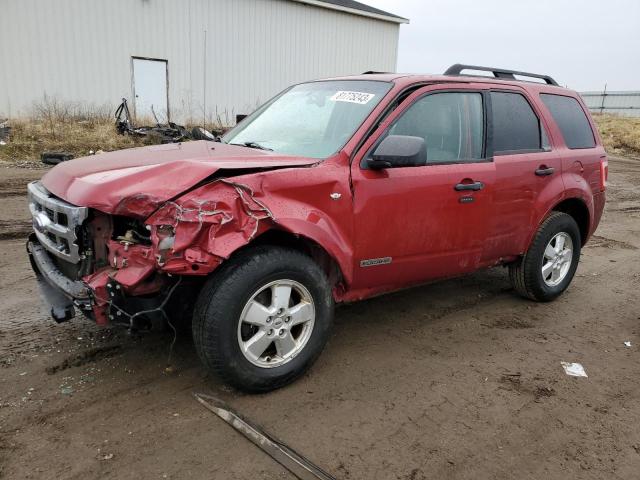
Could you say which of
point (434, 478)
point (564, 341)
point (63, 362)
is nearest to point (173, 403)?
point (63, 362)

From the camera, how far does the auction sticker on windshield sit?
12.4 ft

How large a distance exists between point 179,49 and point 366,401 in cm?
1619

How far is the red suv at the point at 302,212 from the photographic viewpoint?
2.88m

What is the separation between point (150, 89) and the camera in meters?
16.9

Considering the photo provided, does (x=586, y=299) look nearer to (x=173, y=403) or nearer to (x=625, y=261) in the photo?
(x=625, y=261)

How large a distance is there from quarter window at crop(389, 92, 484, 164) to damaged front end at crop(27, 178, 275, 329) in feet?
4.54

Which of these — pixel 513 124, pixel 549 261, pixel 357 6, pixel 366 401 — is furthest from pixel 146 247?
pixel 357 6

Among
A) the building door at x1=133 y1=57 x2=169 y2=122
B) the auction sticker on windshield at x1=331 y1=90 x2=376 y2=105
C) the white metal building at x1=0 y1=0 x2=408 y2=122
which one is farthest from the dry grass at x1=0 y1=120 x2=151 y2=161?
the auction sticker on windshield at x1=331 y1=90 x2=376 y2=105

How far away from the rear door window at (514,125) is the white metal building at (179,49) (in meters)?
14.1

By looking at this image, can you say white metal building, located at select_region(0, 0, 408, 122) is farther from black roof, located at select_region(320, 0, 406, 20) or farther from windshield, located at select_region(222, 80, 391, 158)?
windshield, located at select_region(222, 80, 391, 158)

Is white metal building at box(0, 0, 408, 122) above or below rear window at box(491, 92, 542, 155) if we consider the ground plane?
above

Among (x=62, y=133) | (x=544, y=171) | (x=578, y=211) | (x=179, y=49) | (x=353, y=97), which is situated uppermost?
(x=179, y=49)

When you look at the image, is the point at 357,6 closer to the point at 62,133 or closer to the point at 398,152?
the point at 62,133

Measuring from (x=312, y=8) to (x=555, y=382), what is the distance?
61.8 feet
